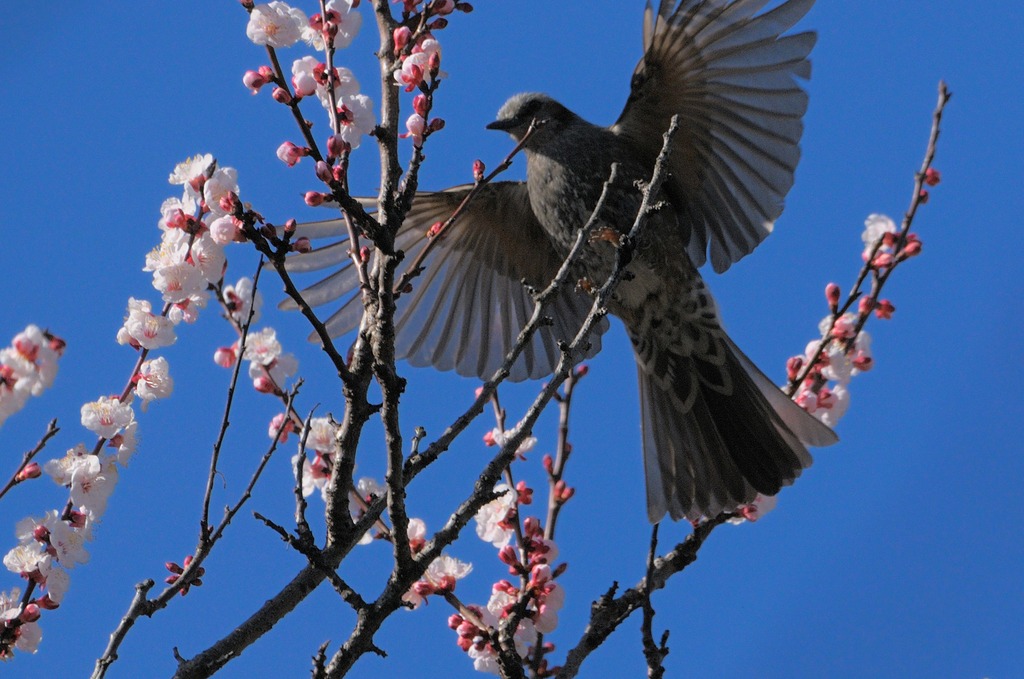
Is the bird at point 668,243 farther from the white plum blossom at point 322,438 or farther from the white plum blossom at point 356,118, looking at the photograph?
the white plum blossom at point 356,118

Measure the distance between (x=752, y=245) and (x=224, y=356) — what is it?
82.1 inches

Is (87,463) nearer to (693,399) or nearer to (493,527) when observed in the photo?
(493,527)

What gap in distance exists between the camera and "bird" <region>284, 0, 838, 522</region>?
3.95 meters

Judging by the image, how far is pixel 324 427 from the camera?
3.46 meters

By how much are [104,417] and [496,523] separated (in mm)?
1321

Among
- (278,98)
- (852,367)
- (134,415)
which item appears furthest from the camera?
(852,367)

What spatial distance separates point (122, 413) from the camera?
253 centimetres

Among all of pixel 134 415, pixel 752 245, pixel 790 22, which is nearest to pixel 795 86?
pixel 790 22

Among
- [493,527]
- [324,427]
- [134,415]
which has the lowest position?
[134,415]

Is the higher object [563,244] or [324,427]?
[563,244]

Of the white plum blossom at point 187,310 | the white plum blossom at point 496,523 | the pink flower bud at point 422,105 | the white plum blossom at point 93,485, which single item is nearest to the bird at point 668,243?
the white plum blossom at point 496,523

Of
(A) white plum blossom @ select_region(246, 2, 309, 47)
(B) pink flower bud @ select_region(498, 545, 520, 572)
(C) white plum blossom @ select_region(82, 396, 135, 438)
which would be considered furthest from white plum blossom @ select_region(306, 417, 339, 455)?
(A) white plum blossom @ select_region(246, 2, 309, 47)

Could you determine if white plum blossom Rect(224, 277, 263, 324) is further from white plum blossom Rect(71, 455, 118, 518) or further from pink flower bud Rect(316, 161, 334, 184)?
pink flower bud Rect(316, 161, 334, 184)

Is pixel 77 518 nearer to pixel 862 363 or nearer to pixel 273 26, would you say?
pixel 273 26
